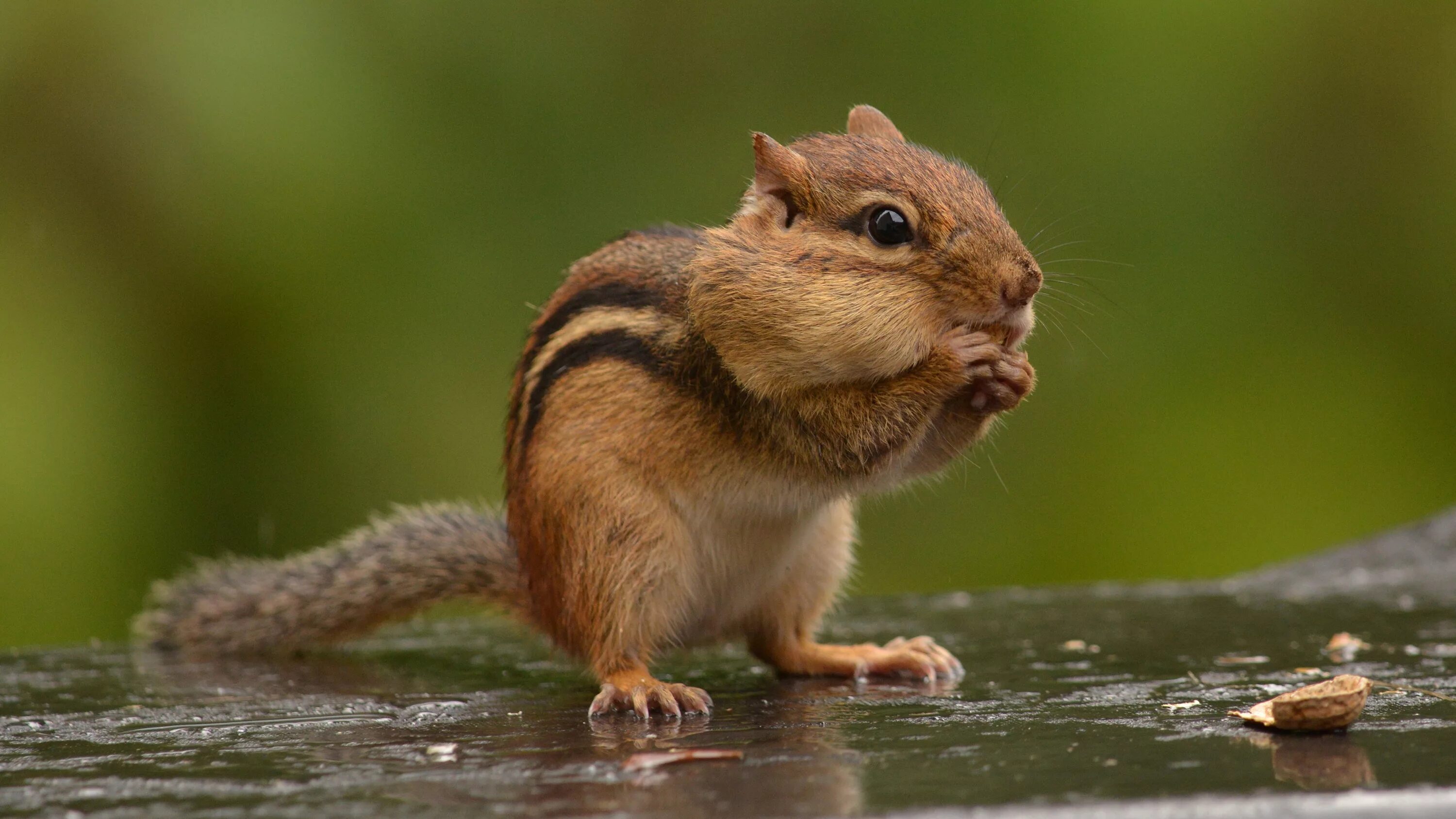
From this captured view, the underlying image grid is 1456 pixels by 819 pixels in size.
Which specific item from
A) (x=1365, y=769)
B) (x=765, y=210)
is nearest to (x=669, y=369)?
(x=765, y=210)

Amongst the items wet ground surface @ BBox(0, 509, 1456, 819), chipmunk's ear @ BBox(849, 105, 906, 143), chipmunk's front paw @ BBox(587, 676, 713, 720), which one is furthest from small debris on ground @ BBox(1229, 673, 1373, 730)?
chipmunk's ear @ BBox(849, 105, 906, 143)

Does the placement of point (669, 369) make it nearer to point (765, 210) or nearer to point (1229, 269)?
point (765, 210)

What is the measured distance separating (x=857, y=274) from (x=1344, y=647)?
1.40m

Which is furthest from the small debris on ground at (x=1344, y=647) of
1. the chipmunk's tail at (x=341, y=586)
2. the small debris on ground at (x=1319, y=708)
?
the chipmunk's tail at (x=341, y=586)

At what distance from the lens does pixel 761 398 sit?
3158 mm

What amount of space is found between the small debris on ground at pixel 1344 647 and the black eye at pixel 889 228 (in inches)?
49.2

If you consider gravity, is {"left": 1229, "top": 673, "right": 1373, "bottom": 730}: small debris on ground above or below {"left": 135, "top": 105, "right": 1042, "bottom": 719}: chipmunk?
below

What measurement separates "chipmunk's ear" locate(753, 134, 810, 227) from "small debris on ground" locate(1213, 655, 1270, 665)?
1292mm

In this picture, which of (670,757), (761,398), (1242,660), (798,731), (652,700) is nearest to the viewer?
(670,757)

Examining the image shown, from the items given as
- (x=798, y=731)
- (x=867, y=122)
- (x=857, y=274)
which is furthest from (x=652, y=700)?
(x=867, y=122)

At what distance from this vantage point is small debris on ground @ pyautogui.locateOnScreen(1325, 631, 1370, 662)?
3.28 metres

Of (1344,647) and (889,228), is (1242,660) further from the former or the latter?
(889,228)

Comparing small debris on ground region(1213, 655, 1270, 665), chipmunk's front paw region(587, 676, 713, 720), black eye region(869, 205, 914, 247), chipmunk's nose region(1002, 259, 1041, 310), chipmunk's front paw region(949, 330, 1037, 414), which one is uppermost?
black eye region(869, 205, 914, 247)

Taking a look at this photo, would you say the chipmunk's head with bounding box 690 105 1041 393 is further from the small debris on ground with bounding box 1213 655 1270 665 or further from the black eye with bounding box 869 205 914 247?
the small debris on ground with bounding box 1213 655 1270 665
